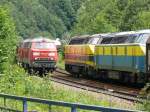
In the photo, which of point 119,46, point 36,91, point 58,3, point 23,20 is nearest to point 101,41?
point 119,46

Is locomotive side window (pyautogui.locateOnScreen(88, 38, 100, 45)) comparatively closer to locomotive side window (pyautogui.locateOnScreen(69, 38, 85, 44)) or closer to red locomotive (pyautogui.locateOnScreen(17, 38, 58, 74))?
locomotive side window (pyautogui.locateOnScreen(69, 38, 85, 44))

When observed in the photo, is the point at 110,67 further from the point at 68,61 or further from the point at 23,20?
the point at 23,20

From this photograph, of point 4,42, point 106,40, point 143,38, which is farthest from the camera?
point 106,40

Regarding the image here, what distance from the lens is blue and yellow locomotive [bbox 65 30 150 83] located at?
27920 mm

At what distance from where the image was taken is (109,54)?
33500 mm

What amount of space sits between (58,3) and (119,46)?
15670 cm

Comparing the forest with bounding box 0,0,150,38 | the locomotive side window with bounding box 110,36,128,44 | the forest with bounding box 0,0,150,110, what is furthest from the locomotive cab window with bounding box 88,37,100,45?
the forest with bounding box 0,0,150,38

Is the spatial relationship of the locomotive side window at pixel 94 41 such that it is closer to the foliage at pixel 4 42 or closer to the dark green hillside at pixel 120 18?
the foliage at pixel 4 42

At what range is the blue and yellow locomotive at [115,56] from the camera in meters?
27.9

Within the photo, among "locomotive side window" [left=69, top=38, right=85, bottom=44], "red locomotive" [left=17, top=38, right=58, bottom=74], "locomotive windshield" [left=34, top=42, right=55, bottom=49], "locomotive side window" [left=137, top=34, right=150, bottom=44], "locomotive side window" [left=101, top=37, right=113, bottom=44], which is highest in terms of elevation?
"locomotive side window" [left=137, top=34, right=150, bottom=44]

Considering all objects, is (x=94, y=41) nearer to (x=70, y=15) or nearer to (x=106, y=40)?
(x=106, y=40)

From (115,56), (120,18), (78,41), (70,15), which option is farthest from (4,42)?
(70,15)

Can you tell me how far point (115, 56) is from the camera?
106 ft

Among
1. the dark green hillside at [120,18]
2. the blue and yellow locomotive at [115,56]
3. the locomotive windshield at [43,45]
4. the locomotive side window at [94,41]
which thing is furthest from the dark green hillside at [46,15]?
the locomotive side window at [94,41]
